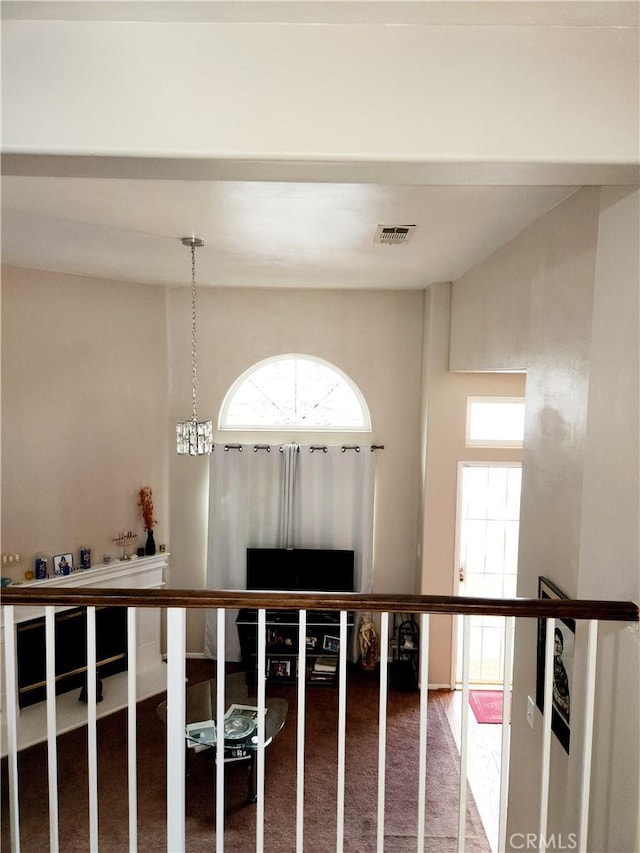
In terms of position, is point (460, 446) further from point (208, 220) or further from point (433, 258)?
point (208, 220)

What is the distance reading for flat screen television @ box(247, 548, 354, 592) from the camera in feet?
19.9

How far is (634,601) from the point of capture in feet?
6.06

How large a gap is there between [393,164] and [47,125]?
1.02 m

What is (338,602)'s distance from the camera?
1.77 meters

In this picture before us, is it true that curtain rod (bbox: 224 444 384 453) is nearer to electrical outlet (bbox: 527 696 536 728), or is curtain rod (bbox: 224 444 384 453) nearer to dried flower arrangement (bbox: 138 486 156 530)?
dried flower arrangement (bbox: 138 486 156 530)

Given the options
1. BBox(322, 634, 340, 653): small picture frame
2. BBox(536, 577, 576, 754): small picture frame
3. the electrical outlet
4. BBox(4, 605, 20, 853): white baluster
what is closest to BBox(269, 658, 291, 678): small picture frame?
BBox(322, 634, 340, 653): small picture frame

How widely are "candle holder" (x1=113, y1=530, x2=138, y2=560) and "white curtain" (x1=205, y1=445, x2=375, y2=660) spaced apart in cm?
78

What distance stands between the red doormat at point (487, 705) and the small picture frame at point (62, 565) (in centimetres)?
383

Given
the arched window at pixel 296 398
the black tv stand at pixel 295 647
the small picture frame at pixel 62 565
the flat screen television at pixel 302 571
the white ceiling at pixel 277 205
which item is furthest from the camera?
the arched window at pixel 296 398

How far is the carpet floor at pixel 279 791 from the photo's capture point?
3.87 meters

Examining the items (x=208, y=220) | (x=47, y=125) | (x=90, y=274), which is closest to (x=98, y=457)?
(x=90, y=274)

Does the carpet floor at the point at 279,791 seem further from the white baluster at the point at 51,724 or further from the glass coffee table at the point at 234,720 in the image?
the white baluster at the point at 51,724

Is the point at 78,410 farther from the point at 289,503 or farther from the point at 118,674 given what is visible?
the point at 118,674

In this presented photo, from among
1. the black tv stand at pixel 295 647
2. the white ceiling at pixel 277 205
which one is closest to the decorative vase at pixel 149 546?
the black tv stand at pixel 295 647
